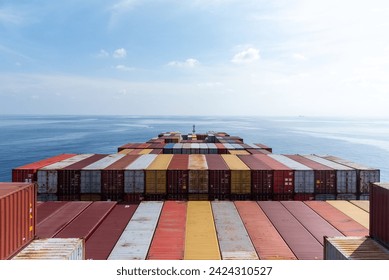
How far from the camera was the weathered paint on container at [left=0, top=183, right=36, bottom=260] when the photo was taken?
34.5 feet

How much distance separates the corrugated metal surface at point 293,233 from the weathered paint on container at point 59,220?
12.6 m

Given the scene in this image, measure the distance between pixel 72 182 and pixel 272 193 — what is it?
18266 millimetres

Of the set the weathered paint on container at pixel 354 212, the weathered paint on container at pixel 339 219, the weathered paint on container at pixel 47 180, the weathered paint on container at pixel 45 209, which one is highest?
the weathered paint on container at pixel 47 180

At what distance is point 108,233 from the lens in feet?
54.1

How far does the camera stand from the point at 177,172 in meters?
26.6

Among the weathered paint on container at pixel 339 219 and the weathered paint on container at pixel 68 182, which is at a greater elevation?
the weathered paint on container at pixel 68 182

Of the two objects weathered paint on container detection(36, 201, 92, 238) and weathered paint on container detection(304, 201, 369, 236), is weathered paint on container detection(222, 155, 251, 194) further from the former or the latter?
weathered paint on container detection(36, 201, 92, 238)

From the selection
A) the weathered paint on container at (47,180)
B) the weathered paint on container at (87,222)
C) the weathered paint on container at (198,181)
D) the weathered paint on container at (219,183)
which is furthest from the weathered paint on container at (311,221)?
the weathered paint on container at (47,180)

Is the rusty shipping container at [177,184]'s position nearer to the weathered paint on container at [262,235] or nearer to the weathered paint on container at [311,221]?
the weathered paint on container at [262,235]

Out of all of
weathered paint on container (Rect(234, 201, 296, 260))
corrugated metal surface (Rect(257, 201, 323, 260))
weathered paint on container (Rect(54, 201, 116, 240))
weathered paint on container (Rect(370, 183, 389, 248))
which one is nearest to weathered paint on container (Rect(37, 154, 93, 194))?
weathered paint on container (Rect(54, 201, 116, 240))

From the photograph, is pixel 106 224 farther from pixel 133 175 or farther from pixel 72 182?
pixel 72 182

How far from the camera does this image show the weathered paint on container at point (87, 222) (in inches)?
621

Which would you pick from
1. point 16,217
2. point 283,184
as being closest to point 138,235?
point 16,217

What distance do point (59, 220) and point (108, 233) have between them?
12.0 ft
